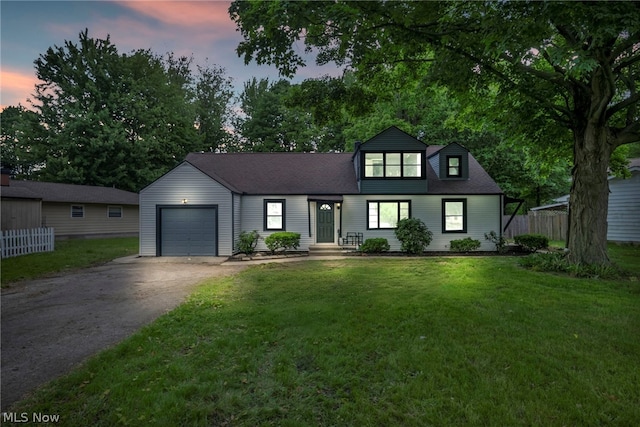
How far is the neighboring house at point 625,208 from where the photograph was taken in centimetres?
1723

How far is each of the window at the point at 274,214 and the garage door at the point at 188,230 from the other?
2.55 metres

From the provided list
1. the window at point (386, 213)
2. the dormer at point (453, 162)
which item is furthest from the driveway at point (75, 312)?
the dormer at point (453, 162)

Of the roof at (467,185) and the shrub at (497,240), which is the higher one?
the roof at (467,185)

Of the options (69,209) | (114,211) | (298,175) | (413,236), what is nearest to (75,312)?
(298,175)

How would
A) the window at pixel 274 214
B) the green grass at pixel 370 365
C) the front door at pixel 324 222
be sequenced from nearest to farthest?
the green grass at pixel 370 365 → the window at pixel 274 214 → the front door at pixel 324 222

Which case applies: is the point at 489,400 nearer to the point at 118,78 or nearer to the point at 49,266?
the point at 49,266

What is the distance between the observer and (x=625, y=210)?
701 inches

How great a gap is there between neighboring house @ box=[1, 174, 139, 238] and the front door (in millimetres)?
16825

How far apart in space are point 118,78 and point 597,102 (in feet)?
132

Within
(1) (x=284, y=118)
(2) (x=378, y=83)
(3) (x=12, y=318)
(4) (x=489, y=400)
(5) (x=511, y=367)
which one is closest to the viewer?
(4) (x=489, y=400)

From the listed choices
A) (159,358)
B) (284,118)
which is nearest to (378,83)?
(159,358)

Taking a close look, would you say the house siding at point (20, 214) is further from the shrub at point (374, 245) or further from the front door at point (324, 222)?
the shrub at point (374, 245)

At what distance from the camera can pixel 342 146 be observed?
112 feet

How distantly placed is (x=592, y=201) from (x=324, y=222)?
10.8m
